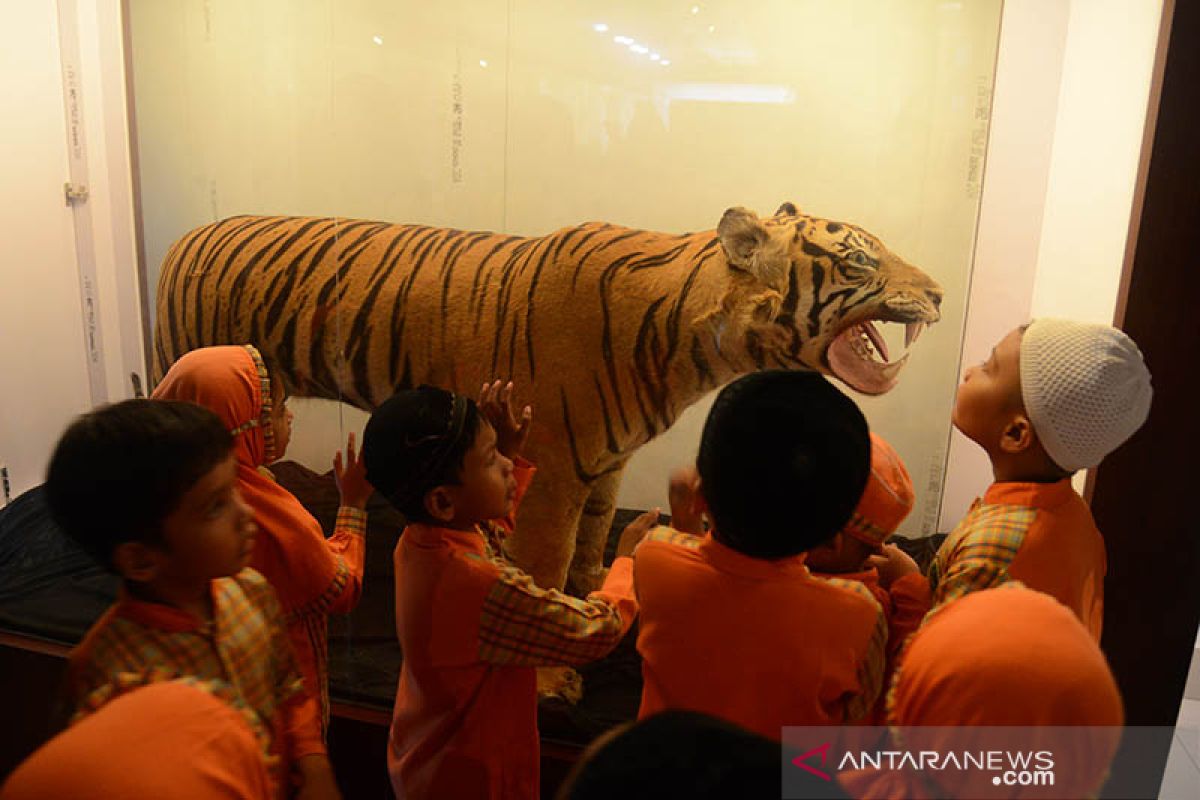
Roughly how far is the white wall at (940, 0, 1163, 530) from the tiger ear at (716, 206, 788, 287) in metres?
0.72

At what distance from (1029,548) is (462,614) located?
88 centimetres

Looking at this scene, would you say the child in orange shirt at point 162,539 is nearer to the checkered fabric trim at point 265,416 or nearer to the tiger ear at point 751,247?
the checkered fabric trim at point 265,416

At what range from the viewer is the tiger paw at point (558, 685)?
2.01 meters

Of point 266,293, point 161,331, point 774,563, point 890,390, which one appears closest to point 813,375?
point 774,563

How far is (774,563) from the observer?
1.16m

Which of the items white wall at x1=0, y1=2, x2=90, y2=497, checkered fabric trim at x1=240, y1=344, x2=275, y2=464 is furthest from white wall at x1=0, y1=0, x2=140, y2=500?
checkered fabric trim at x1=240, y1=344, x2=275, y2=464

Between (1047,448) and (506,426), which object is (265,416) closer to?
(506,426)

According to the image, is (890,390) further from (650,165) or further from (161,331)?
(161,331)

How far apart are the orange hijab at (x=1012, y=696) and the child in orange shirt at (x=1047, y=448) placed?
43 cm

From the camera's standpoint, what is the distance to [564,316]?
194 cm

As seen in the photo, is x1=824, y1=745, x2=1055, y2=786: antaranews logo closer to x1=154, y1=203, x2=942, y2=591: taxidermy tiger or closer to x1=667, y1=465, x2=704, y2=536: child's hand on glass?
x1=667, y1=465, x2=704, y2=536: child's hand on glass

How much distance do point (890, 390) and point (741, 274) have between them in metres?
0.45

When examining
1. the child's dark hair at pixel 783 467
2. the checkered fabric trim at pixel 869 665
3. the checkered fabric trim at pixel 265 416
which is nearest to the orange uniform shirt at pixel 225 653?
the checkered fabric trim at pixel 265 416

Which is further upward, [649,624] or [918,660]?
[918,660]
